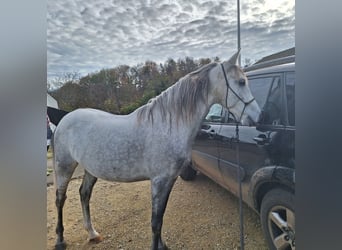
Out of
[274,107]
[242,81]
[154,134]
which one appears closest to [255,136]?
[274,107]

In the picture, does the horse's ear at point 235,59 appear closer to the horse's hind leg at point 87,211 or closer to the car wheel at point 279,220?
the car wheel at point 279,220

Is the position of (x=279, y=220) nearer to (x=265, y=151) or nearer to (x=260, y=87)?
(x=265, y=151)

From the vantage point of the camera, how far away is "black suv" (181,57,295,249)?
124cm

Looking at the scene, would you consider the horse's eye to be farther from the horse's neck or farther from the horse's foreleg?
the horse's foreleg

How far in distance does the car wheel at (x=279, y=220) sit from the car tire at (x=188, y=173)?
1.15 feet

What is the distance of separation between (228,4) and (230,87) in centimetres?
41

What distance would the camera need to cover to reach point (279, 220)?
4.15 feet

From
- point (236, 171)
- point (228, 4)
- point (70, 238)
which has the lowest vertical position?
point (70, 238)

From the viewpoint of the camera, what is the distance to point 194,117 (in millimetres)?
1312

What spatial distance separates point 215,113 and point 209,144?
0.50 ft
